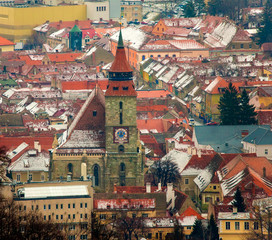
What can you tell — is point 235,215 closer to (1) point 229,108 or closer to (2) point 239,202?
(2) point 239,202

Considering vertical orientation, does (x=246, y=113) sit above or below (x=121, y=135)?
below

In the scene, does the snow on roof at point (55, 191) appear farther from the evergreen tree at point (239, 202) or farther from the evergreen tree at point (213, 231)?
the evergreen tree at point (239, 202)

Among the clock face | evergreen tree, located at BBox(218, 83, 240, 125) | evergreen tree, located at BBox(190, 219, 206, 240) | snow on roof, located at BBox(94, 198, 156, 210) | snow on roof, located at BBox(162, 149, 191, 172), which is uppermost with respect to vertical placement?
evergreen tree, located at BBox(190, 219, 206, 240)

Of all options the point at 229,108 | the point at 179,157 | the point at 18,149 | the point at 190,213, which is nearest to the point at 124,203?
the point at 190,213

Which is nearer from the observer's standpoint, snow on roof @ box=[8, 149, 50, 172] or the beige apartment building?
the beige apartment building

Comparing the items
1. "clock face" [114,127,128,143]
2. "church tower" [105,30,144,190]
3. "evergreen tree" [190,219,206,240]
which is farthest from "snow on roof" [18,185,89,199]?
"clock face" [114,127,128,143]

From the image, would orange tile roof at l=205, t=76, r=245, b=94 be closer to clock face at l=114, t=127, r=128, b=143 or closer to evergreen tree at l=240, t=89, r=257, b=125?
evergreen tree at l=240, t=89, r=257, b=125

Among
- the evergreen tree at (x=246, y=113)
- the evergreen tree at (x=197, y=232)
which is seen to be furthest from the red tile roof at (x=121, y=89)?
the evergreen tree at (x=246, y=113)
